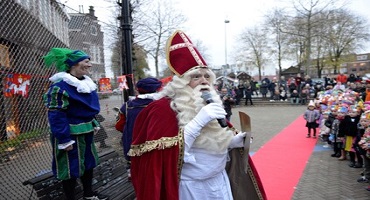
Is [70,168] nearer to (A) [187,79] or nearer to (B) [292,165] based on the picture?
(A) [187,79]

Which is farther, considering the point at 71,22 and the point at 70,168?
the point at 71,22

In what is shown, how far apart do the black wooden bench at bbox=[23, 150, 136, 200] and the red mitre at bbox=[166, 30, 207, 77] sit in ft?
6.55

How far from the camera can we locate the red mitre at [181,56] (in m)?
2.12

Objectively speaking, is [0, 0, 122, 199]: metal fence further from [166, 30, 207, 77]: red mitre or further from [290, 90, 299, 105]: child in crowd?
[290, 90, 299, 105]: child in crowd

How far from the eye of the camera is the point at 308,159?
6426 mm

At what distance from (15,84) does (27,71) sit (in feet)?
1.35

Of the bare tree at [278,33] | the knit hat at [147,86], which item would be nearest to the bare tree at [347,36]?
the bare tree at [278,33]

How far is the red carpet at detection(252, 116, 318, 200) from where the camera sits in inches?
187

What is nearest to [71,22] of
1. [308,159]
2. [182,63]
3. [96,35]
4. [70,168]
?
[96,35]

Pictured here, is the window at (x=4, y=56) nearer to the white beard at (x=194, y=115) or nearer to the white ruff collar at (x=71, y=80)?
the white ruff collar at (x=71, y=80)

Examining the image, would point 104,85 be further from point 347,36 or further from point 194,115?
point 347,36

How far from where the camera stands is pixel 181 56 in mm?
2154

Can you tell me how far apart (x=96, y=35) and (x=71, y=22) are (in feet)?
2.39

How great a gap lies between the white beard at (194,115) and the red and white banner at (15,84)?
8.25 ft
